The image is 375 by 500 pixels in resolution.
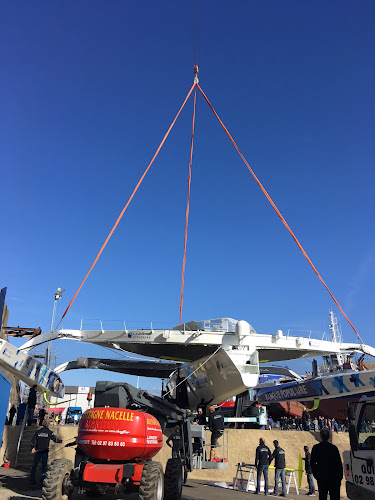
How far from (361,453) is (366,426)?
1.53 ft

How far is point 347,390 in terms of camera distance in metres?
13.0

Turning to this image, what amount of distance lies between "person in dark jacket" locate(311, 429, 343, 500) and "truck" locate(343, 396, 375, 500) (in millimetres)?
189

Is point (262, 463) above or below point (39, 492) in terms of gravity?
above

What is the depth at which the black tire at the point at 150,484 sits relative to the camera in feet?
20.9

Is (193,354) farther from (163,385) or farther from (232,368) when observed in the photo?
(232,368)

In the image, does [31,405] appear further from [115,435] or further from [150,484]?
[150,484]

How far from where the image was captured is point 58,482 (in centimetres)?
662

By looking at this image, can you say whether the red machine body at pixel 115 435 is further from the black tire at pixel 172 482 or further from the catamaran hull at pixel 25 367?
the catamaran hull at pixel 25 367

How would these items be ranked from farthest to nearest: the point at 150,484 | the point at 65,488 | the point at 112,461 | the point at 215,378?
the point at 215,378, the point at 112,461, the point at 65,488, the point at 150,484

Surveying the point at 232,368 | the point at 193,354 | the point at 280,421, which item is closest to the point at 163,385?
the point at 193,354

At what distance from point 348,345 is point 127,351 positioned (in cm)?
1180

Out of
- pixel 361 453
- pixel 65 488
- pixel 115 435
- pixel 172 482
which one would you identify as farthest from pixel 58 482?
pixel 361 453

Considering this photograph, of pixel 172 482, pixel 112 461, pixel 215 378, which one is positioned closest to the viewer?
pixel 112 461

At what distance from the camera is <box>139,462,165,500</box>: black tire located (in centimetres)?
636
